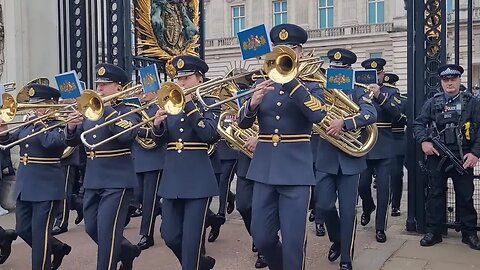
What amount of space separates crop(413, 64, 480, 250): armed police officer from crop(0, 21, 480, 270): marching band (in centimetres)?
4

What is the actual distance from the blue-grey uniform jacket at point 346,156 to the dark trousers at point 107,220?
6.03 ft

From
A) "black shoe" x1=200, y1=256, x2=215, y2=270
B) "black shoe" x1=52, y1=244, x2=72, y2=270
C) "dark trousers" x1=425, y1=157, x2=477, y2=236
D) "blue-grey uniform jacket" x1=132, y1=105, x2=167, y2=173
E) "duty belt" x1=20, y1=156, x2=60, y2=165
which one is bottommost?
"black shoe" x1=52, y1=244, x2=72, y2=270

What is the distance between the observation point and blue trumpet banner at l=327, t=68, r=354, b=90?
17.1 feet

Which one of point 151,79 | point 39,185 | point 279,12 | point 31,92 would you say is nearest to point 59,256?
point 39,185

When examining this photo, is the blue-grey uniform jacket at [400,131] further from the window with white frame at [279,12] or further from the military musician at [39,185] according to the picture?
the window with white frame at [279,12]

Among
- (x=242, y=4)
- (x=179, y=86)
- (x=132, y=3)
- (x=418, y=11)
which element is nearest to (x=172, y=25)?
(x=132, y=3)

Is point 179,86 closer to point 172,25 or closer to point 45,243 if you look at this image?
point 45,243

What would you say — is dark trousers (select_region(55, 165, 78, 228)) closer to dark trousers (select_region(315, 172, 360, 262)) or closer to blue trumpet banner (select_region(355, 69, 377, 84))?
dark trousers (select_region(315, 172, 360, 262))

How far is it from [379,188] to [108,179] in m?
3.31

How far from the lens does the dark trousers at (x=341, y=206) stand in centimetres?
566

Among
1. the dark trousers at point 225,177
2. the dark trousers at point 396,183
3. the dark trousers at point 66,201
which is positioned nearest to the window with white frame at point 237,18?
the dark trousers at point 396,183

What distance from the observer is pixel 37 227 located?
5.23 m

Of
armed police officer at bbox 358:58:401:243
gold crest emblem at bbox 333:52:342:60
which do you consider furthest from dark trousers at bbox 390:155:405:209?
gold crest emblem at bbox 333:52:342:60

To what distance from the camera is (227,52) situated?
37.7 metres
